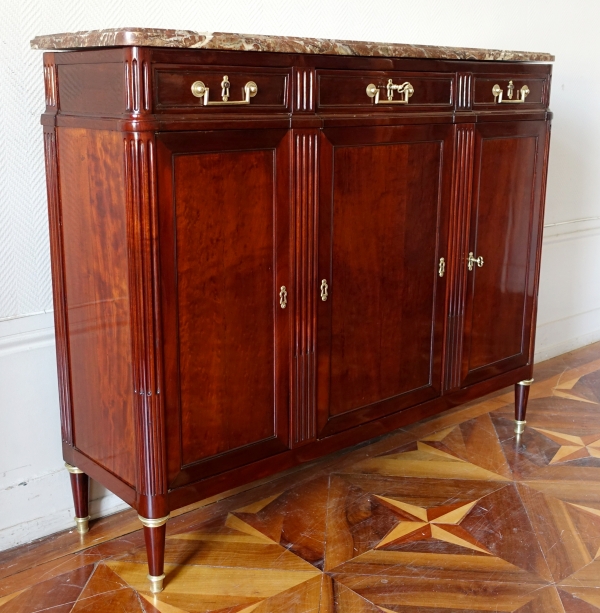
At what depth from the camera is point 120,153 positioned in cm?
140

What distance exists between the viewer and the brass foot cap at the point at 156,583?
1.61 m

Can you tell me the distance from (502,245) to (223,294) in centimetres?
90

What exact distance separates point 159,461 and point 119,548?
15.1 inches

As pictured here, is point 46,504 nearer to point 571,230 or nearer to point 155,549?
point 155,549

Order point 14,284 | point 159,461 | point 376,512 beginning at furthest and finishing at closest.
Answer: point 376,512 < point 14,284 < point 159,461

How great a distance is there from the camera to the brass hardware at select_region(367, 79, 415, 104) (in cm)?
170

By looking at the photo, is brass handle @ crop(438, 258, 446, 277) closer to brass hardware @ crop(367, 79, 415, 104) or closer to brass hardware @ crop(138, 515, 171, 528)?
brass hardware @ crop(367, 79, 415, 104)

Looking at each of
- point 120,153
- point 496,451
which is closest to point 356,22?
point 120,153

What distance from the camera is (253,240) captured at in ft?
5.14

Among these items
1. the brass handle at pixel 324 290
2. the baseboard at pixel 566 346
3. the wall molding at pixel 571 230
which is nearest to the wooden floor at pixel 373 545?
the brass handle at pixel 324 290

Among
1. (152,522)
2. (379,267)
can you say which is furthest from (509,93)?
(152,522)

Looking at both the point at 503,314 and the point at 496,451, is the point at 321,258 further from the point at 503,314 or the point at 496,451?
the point at 496,451

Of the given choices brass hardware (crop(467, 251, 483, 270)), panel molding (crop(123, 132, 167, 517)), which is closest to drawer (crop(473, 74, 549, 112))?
brass hardware (crop(467, 251, 483, 270))

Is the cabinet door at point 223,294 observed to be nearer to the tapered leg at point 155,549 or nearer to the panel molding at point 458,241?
the tapered leg at point 155,549
